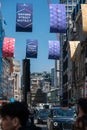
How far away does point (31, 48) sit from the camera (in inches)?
1690

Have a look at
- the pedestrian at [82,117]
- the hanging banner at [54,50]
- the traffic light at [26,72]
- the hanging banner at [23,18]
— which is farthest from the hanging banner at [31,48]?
the pedestrian at [82,117]

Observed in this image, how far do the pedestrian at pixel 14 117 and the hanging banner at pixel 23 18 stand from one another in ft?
95.8

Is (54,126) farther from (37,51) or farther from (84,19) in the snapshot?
(37,51)

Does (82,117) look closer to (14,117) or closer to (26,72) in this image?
(14,117)

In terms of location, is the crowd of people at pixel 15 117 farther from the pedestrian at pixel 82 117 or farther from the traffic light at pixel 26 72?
the traffic light at pixel 26 72

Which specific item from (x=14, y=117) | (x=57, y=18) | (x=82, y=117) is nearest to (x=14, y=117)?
(x=14, y=117)

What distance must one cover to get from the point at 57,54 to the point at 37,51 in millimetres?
1528

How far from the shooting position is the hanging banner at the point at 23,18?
34312mm

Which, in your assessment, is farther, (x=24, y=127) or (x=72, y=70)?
→ (x=72, y=70)

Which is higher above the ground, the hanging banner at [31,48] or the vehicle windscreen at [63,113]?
the hanging banner at [31,48]

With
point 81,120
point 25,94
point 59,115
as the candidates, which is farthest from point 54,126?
point 81,120

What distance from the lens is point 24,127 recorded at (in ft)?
16.8

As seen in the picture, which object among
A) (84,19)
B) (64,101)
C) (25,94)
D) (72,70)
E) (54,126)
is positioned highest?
(84,19)

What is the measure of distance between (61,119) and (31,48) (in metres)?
11.0
